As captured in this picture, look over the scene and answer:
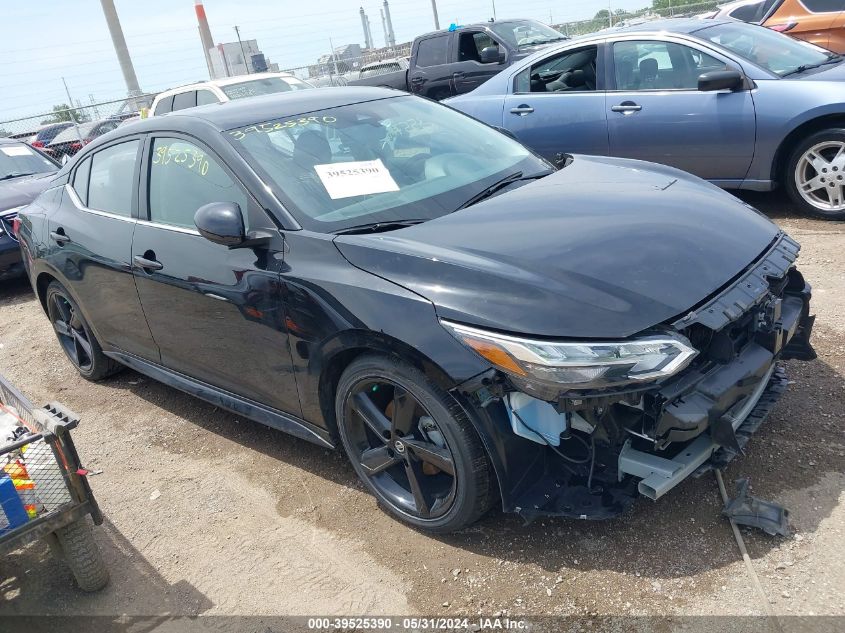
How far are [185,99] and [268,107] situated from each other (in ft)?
29.4

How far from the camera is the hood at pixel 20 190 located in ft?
25.4

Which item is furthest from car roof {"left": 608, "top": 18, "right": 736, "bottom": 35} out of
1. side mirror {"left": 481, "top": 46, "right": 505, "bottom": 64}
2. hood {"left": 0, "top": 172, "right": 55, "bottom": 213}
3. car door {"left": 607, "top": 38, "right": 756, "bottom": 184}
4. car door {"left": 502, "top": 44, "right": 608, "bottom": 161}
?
hood {"left": 0, "top": 172, "right": 55, "bottom": 213}

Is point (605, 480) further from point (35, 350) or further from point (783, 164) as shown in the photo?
point (35, 350)

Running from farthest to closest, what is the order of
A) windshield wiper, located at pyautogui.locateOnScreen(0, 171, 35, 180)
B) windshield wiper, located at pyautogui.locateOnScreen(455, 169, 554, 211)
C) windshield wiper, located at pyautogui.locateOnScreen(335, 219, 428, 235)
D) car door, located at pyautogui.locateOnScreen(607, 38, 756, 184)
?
windshield wiper, located at pyautogui.locateOnScreen(0, 171, 35, 180)
car door, located at pyautogui.locateOnScreen(607, 38, 756, 184)
windshield wiper, located at pyautogui.locateOnScreen(455, 169, 554, 211)
windshield wiper, located at pyautogui.locateOnScreen(335, 219, 428, 235)

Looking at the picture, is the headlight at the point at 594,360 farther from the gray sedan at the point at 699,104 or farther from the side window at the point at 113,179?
the gray sedan at the point at 699,104

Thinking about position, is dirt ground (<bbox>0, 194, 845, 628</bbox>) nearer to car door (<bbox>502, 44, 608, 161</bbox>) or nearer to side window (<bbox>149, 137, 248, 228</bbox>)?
side window (<bbox>149, 137, 248, 228</bbox>)

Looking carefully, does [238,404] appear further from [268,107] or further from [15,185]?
[15,185]

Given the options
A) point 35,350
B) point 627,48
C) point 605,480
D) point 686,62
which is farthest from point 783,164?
point 35,350

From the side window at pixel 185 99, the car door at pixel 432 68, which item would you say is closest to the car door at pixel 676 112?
the car door at pixel 432 68

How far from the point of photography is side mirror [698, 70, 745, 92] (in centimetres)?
576

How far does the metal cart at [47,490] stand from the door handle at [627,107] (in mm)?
5285

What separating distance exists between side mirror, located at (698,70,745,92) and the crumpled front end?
355cm

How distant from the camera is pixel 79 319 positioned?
474 cm

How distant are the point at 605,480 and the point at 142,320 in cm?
262
